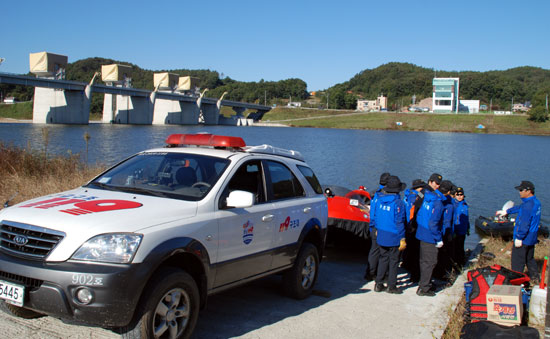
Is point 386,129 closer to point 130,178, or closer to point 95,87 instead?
point 95,87

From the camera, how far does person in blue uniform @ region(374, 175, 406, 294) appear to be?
7.45 meters

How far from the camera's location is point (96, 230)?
397cm

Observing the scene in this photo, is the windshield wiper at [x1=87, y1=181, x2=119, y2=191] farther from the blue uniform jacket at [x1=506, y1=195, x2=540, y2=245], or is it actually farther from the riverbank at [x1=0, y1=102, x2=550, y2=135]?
the riverbank at [x1=0, y1=102, x2=550, y2=135]

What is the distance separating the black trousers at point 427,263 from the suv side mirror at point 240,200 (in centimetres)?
377

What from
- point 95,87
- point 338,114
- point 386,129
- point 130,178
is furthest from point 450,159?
point 338,114

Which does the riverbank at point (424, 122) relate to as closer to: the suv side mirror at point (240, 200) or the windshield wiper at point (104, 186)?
the suv side mirror at point (240, 200)

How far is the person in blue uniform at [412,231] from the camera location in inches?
343

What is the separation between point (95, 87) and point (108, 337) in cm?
8827

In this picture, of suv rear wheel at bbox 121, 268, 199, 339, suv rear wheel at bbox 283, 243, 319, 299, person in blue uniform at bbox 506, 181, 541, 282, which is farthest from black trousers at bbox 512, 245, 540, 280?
suv rear wheel at bbox 121, 268, 199, 339

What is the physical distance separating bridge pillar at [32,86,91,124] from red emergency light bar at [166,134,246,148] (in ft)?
279

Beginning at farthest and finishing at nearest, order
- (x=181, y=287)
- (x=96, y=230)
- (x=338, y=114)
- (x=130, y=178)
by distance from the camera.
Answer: (x=338, y=114) → (x=130, y=178) → (x=181, y=287) → (x=96, y=230)

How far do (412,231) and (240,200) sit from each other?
5.35 m

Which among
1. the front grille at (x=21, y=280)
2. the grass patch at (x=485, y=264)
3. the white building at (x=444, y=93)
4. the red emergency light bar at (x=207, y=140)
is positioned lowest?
the grass patch at (x=485, y=264)

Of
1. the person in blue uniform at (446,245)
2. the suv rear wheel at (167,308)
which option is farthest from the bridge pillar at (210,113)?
the suv rear wheel at (167,308)
